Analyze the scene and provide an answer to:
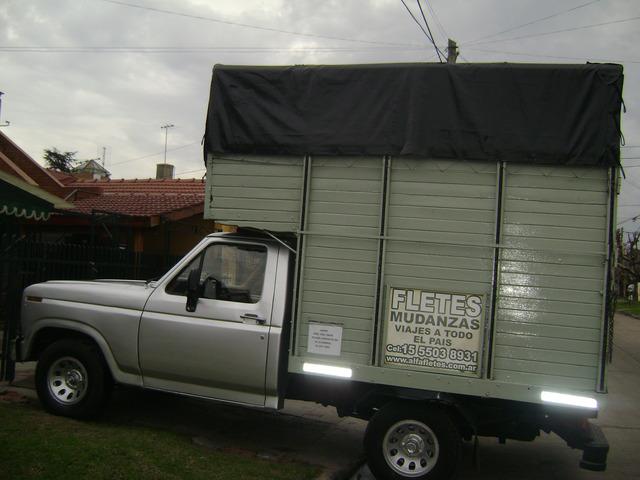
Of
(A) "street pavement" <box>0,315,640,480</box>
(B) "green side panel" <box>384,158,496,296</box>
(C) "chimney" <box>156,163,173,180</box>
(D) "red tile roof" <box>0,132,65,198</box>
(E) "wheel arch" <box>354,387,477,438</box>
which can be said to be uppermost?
(C) "chimney" <box>156,163,173,180</box>

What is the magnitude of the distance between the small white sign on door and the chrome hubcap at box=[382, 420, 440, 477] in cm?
81

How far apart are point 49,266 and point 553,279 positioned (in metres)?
6.78

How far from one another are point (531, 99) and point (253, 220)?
253cm

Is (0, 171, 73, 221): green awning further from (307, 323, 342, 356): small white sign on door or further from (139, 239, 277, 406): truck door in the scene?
(307, 323, 342, 356): small white sign on door

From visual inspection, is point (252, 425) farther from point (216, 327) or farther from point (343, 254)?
point (343, 254)

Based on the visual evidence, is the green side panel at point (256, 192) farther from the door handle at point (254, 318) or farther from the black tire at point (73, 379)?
the black tire at point (73, 379)

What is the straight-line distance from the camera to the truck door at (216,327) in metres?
5.29

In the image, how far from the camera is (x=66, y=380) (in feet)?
19.5

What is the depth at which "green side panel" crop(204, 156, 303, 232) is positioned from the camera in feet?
17.2

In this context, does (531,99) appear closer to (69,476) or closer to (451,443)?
(451,443)

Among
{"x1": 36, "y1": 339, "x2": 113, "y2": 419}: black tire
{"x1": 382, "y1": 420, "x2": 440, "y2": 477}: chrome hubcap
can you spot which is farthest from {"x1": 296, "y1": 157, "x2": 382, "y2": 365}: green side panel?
{"x1": 36, "y1": 339, "x2": 113, "y2": 419}: black tire

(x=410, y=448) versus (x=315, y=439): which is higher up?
(x=410, y=448)

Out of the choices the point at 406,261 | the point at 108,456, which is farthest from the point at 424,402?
the point at 108,456

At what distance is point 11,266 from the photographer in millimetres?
7160
